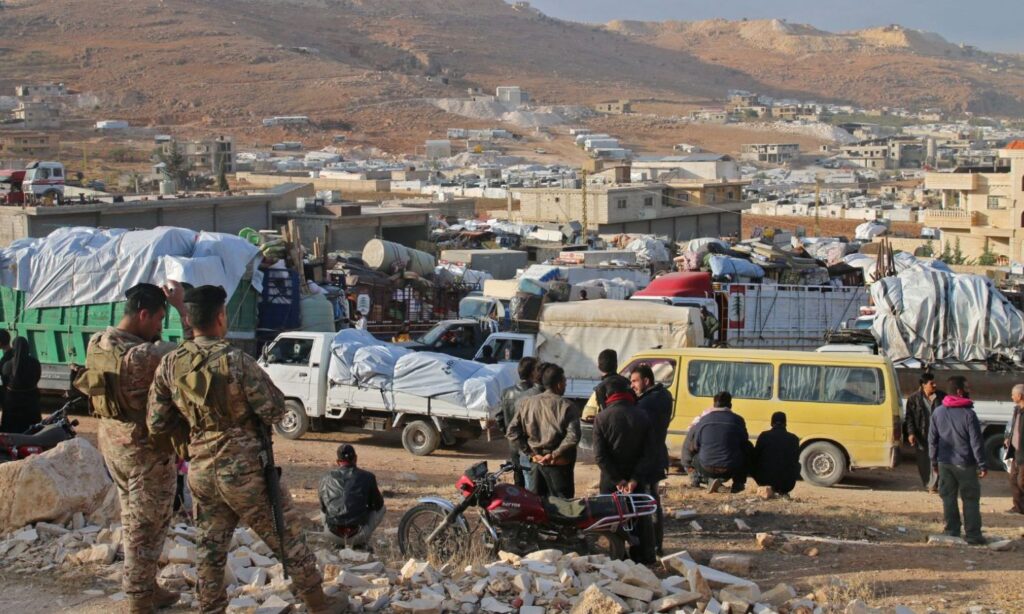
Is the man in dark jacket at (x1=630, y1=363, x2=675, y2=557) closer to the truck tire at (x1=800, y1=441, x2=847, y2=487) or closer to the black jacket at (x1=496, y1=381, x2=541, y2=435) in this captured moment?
the black jacket at (x1=496, y1=381, x2=541, y2=435)

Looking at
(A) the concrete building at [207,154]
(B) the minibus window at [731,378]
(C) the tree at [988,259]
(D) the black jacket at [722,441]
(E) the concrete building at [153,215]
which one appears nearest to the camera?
(D) the black jacket at [722,441]

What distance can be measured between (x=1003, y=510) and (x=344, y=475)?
6150 millimetres

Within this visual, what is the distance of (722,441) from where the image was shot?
1016 cm

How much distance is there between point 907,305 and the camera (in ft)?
52.9

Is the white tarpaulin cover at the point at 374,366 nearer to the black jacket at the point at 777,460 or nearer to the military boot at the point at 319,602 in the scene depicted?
the black jacket at the point at 777,460

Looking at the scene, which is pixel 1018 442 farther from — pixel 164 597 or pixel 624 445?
pixel 164 597

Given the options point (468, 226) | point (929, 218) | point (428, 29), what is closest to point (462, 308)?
point (468, 226)

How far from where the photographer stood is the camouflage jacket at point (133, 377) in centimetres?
616

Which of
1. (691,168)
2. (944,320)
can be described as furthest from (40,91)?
(944,320)

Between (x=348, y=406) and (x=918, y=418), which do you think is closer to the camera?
(x=918, y=418)

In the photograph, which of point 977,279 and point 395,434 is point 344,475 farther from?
point 977,279

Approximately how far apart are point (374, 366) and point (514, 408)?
5255 millimetres

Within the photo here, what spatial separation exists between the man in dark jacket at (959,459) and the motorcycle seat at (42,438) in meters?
6.67

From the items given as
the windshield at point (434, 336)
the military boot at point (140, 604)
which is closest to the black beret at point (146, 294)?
the military boot at point (140, 604)
